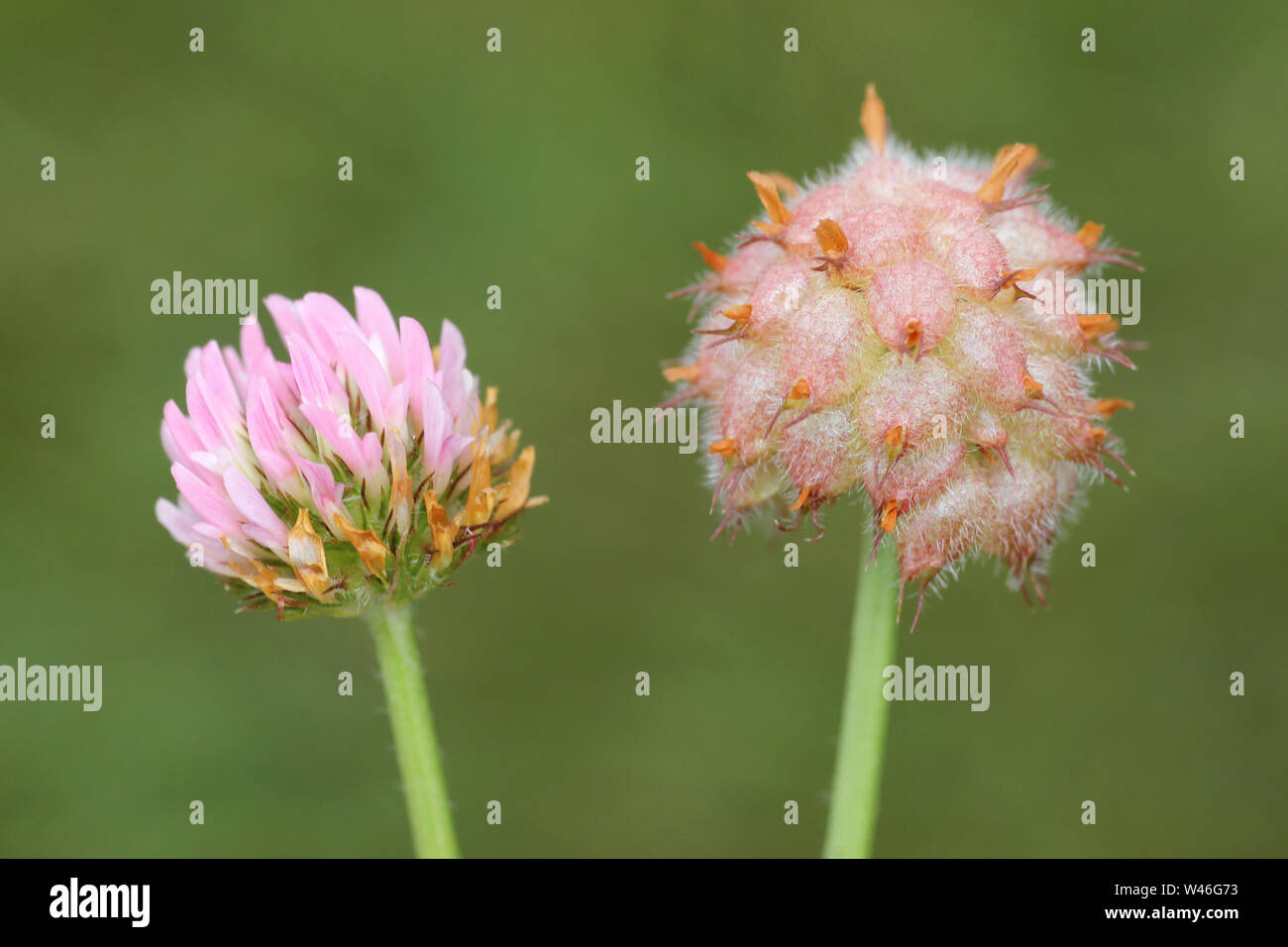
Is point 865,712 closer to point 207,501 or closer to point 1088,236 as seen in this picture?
point 1088,236

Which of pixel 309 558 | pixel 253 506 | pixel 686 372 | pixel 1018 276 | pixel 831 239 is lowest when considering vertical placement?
pixel 309 558

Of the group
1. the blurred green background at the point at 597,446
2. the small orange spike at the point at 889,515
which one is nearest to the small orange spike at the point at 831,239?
the small orange spike at the point at 889,515

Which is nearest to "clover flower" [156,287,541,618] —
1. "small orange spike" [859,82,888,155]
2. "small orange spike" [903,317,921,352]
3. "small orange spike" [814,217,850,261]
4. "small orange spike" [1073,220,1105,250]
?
"small orange spike" [814,217,850,261]

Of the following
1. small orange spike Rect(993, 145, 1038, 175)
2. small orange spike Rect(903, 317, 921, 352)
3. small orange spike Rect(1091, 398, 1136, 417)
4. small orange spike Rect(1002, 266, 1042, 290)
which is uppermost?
small orange spike Rect(993, 145, 1038, 175)

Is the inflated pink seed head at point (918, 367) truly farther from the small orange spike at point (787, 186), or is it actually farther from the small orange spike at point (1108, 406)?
the small orange spike at point (787, 186)

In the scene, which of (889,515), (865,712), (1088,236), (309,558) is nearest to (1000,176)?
(1088,236)

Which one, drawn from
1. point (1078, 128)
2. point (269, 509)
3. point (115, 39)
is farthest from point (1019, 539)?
point (115, 39)

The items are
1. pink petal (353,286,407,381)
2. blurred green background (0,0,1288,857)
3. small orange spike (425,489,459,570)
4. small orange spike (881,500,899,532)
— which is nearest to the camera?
small orange spike (881,500,899,532)

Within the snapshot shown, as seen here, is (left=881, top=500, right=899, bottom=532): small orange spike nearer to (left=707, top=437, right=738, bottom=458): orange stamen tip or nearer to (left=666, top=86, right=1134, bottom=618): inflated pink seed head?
(left=666, top=86, right=1134, bottom=618): inflated pink seed head

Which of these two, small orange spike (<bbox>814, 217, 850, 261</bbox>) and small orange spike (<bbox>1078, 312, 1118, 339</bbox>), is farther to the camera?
small orange spike (<bbox>1078, 312, 1118, 339</bbox>)
